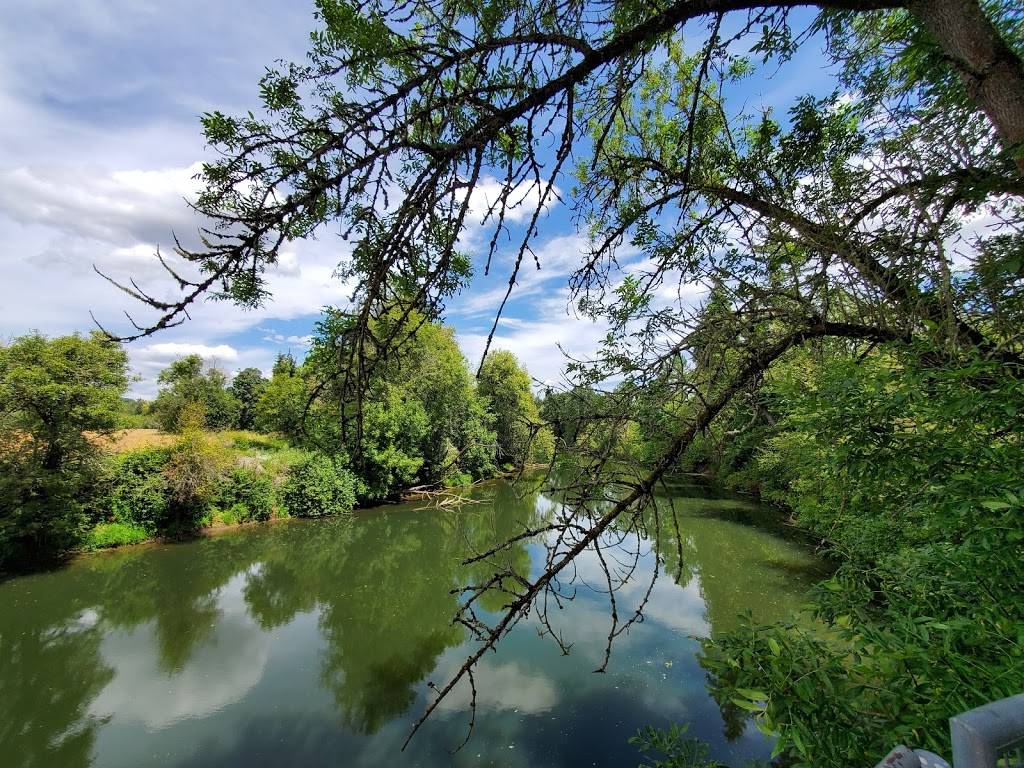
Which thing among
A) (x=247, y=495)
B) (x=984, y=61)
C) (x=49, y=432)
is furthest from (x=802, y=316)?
(x=247, y=495)

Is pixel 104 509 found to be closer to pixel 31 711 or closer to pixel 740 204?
pixel 31 711

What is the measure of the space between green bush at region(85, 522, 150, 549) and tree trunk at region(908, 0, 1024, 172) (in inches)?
690

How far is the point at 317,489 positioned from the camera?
1691 centimetres

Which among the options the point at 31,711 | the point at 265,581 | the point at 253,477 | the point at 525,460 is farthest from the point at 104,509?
the point at 525,460

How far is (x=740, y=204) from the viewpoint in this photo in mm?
2734

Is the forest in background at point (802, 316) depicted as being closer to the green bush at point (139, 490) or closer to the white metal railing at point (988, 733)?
the white metal railing at point (988, 733)

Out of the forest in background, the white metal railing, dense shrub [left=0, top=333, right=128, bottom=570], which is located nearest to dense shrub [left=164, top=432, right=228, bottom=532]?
dense shrub [left=0, top=333, right=128, bottom=570]

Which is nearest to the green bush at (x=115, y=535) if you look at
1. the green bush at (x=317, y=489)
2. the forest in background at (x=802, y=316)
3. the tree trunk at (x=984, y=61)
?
the green bush at (x=317, y=489)

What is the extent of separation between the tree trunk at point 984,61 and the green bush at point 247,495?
700 inches

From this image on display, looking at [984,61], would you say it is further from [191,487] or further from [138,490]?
[138,490]

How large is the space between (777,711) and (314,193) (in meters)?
2.32

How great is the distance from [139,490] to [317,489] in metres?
5.43

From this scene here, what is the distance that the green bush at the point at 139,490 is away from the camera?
491 inches

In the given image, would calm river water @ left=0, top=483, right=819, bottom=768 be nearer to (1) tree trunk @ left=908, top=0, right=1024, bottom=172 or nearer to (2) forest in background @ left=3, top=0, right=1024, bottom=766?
(2) forest in background @ left=3, top=0, right=1024, bottom=766
